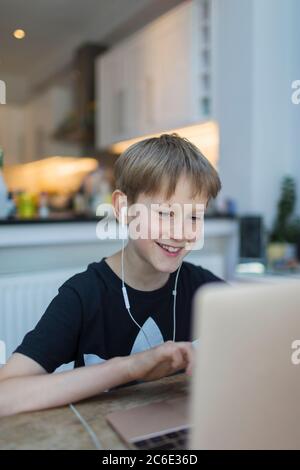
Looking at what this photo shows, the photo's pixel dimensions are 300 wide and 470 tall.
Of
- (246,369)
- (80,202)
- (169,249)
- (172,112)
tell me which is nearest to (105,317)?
(169,249)

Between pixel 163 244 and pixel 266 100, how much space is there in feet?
5.39

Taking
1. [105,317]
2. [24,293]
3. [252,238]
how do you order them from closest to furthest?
[105,317] → [24,293] → [252,238]

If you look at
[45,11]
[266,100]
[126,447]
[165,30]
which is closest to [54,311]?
[126,447]

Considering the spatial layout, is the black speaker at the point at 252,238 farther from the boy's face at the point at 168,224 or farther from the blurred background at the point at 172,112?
the boy's face at the point at 168,224

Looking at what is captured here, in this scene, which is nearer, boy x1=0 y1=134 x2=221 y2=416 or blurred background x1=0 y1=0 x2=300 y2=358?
boy x1=0 y1=134 x2=221 y2=416

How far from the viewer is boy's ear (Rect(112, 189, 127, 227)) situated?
0.90 metres

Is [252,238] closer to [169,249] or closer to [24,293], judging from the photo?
[24,293]

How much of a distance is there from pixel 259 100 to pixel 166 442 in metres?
1.97

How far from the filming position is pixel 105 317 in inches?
35.6

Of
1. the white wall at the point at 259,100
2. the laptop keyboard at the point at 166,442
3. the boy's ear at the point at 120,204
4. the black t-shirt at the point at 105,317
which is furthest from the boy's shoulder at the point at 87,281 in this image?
the white wall at the point at 259,100

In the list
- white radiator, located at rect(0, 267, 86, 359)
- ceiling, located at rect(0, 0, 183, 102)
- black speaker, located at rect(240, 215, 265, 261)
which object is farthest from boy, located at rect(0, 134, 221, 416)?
ceiling, located at rect(0, 0, 183, 102)

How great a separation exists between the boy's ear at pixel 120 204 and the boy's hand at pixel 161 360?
1.12 ft

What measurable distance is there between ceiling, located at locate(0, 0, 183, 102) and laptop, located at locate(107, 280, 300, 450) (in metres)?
2.49

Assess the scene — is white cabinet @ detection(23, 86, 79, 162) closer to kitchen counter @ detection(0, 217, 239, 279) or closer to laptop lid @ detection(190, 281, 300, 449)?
kitchen counter @ detection(0, 217, 239, 279)
